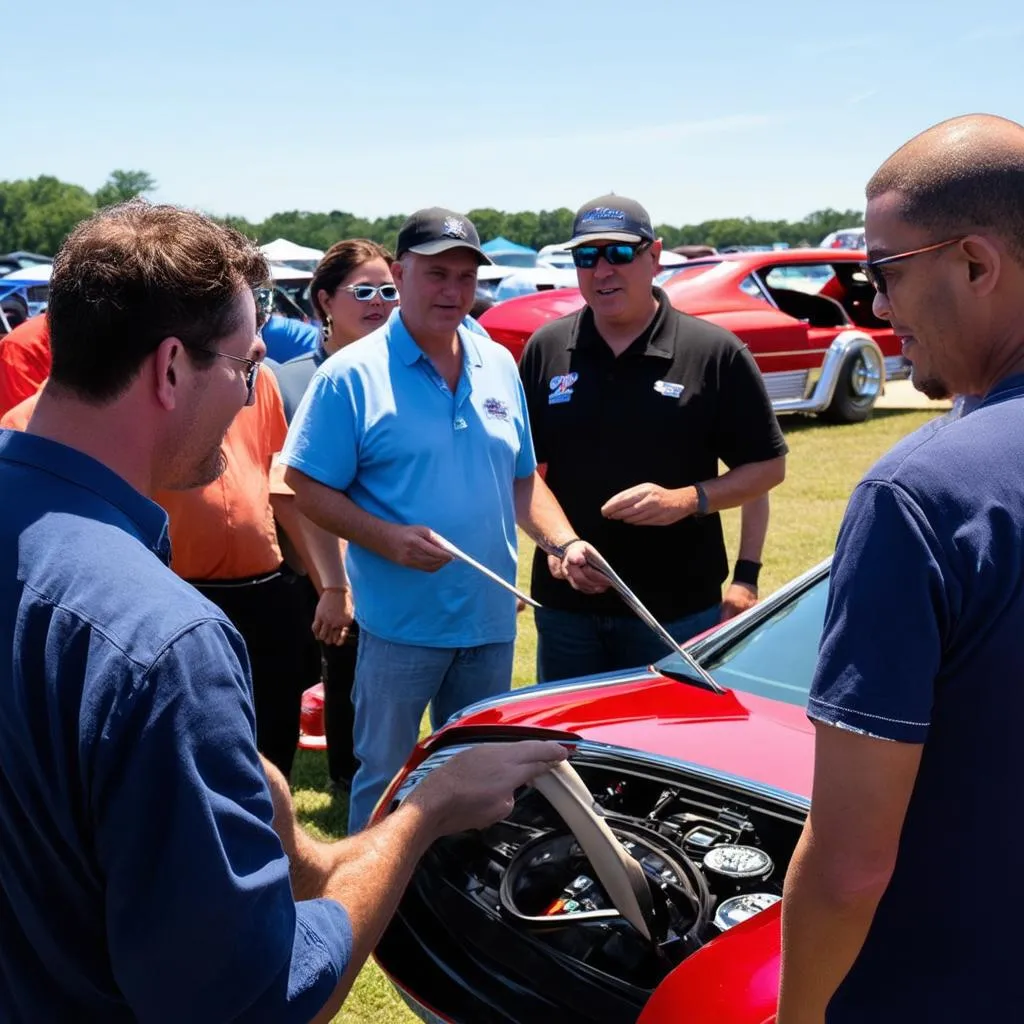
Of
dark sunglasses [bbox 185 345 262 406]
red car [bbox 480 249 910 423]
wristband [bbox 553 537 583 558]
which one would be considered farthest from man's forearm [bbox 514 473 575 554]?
red car [bbox 480 249 910 423]

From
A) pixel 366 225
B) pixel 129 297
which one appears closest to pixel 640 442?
pixel 129 297

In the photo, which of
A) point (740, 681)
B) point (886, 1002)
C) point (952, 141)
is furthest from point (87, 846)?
Answer: point (740, 681)

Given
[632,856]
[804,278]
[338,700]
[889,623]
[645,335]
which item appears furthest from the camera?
[804,278]

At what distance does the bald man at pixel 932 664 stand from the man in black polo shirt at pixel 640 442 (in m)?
2.06

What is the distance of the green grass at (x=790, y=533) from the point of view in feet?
10.7

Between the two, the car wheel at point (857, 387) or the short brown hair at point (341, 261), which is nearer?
the short brown hair at point (341, 261)

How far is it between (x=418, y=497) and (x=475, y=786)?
156 centimetres

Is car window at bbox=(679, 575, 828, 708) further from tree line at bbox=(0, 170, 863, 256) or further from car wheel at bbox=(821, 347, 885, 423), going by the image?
tree line at bbox=(0, 170, 863, 256)

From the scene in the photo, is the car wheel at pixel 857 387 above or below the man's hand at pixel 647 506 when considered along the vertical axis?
below

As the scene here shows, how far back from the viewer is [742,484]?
353 cm

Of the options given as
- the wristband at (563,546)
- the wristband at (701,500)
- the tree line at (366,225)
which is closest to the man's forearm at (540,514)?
the wristband at (563,546)

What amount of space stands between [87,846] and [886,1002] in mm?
981

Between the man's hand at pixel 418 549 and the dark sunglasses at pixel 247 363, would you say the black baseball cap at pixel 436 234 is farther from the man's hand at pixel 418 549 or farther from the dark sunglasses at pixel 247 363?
the dark sunglasses at pixel 247 363

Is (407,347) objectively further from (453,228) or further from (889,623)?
(889,623)
